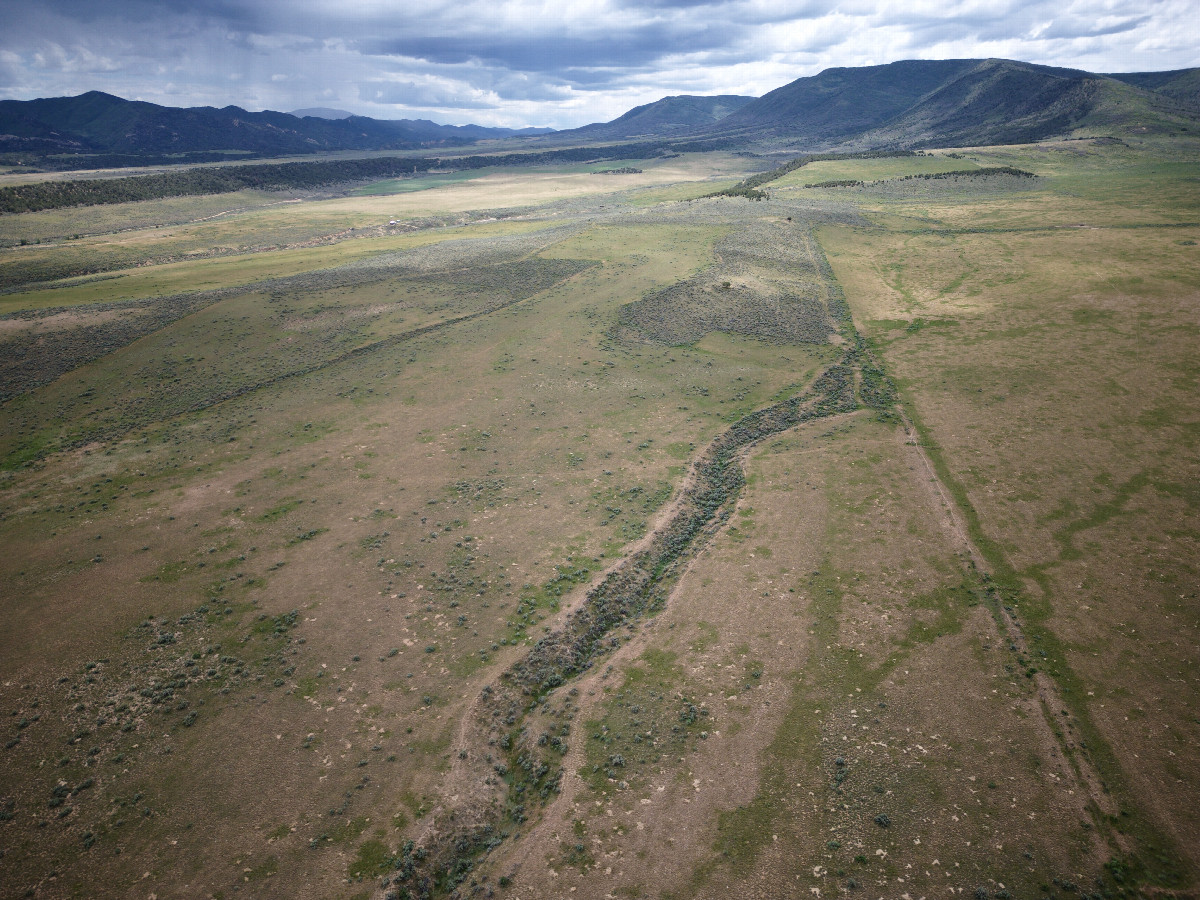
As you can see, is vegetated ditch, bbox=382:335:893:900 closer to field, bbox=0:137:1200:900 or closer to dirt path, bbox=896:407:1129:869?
field, bbox=0:137:1200:900

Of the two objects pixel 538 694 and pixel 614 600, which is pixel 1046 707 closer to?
pixel 614 600

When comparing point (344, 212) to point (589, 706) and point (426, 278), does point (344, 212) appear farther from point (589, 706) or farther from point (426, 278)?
point (589, 706)

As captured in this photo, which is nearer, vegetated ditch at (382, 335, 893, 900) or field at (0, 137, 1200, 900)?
field at (0, 137, 1200, 900)

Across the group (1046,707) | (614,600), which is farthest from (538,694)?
(1046,707)

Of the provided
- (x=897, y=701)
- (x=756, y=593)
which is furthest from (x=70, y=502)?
(x=897, y=701)

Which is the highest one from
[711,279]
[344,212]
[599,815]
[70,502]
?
[344,212]

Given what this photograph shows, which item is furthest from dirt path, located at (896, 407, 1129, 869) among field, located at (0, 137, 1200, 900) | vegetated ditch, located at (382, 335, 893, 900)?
vegetated ditch, located at (382, 335, 893, 900)
